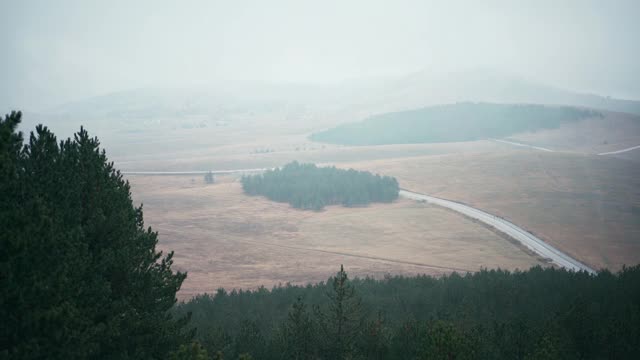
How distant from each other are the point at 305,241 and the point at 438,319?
44.3 m

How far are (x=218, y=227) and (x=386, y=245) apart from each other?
89.0 feet

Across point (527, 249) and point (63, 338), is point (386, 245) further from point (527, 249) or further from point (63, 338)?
point (63, 338)

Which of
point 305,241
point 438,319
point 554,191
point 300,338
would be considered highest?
point 554,191

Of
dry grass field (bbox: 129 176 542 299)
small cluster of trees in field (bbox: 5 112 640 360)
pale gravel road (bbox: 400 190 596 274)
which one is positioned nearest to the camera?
small cluster of trees in field (bbox: 5 112 640 360)

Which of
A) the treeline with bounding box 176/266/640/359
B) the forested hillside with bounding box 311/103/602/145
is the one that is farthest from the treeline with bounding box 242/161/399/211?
the forested hillside with bounding box 311/103/602/145

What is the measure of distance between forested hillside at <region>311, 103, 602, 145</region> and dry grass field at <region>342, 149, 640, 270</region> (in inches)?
2077

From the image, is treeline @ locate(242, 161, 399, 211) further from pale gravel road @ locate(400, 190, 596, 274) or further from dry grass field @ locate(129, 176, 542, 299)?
pale gravel road @ locate(400, 190, 596, 274)

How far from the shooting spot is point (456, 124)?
18538 cm

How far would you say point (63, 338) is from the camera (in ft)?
40.6

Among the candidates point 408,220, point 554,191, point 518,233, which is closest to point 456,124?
point 554,191

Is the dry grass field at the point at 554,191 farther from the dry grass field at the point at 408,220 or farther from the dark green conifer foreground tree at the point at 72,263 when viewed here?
the dark green conifer foreground tree at the point at 72,263

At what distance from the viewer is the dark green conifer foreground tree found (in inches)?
464

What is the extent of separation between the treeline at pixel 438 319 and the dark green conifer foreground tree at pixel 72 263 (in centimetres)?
305

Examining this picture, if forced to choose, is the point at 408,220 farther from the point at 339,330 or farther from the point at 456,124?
the point at 456,124
